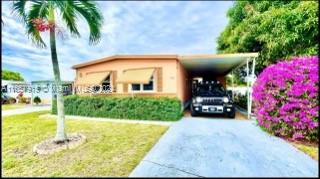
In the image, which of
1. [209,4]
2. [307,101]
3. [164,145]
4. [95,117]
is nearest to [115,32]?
[209,4]

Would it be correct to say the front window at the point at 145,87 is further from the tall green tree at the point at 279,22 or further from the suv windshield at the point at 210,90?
the tall green tree at the point at 279,22

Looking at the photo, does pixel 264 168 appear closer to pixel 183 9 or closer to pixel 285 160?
pixel 285 160

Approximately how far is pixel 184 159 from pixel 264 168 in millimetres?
1679

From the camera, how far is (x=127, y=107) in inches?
422

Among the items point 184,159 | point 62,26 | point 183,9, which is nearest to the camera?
point 62,26

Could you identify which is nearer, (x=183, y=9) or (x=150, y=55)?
(x=183, y=9)

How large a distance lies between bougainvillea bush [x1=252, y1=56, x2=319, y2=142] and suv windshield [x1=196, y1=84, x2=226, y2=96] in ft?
14.4

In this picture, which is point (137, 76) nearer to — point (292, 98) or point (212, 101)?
point (212, 101)

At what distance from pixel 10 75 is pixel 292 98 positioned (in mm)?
6728

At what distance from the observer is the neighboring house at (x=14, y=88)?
7.32 feet

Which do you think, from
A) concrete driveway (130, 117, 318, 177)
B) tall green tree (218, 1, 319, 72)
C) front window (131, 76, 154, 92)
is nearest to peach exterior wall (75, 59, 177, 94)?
front window (131, 76, 154, 92)

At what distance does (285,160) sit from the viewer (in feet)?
14.0

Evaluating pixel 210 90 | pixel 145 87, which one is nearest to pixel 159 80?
pixel 145 87

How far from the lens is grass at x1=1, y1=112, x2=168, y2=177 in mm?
3355
